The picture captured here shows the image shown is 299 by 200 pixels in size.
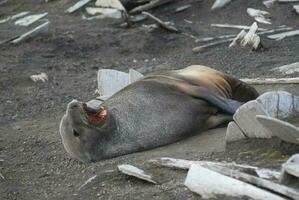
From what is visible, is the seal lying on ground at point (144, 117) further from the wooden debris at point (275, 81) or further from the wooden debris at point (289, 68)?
the wooden debris at point (289, 68)

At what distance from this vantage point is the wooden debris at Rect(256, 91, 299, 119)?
5.59 m

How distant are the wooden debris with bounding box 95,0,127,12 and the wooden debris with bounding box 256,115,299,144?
9968 millimetres

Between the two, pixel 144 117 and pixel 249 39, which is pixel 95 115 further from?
pixel 249 39

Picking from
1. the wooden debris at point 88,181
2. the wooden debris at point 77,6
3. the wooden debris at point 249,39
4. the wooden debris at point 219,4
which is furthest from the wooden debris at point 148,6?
the wooden debris at point 88,181

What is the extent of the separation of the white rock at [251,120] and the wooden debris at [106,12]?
9289 mm

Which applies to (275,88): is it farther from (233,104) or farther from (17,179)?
(17,179)

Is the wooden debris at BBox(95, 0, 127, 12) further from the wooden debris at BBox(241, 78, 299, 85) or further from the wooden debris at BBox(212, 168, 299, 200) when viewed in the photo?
the wooden debris at BBox(212, 168, 299, 200)

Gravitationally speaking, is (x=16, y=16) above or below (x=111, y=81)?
below

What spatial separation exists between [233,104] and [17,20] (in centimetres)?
945

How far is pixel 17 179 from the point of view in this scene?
252 inches

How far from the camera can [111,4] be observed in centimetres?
1485

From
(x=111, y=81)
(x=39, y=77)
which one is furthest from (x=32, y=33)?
(x=111, y=81)

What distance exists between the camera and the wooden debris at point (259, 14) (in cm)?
1300

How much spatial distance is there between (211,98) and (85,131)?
1.34m
